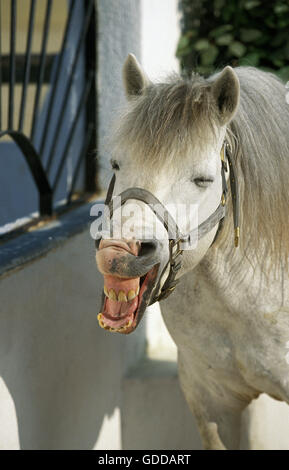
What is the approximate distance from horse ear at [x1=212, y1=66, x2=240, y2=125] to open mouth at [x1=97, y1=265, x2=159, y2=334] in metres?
0.39

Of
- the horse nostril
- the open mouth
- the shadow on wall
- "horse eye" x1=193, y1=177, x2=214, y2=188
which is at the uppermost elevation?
"horse eye" x1=193, y1=177, x2=214, y2=188

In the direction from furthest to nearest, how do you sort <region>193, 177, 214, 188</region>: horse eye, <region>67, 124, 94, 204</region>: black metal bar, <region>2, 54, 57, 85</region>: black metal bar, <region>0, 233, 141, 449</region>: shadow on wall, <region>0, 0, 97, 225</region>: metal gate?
<region>2, 54, 57, 85</region>: black metal bar → <region>67, 124, 94, 204</region>: black metal bar → <region>0, 0, 97, 225</region>: metal gate → <region>0, 233, 141, 449</region>: shadow on wall → <region>193, 177, 214, 188</region>: horse eye

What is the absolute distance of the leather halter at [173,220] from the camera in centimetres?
129

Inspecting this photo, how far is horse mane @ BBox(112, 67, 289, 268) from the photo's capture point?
4.41 ft

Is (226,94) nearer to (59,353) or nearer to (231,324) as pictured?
(231,324)

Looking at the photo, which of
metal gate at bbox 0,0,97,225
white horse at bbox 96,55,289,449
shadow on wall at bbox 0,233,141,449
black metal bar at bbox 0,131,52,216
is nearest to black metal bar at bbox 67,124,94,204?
metal gate at bbox 0,0,97,225

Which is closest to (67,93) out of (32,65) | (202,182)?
(32,65)

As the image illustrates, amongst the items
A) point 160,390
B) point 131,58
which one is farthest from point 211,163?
point 160,390

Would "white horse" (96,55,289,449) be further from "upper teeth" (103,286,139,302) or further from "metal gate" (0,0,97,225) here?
"metal gate" (0,0,97,225)

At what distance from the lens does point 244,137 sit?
1.47 meters

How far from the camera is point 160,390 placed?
2.74 meters

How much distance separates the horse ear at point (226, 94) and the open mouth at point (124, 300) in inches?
15.4

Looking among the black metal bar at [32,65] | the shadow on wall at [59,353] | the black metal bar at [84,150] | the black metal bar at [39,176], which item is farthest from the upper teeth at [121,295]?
the black metal bar at [32,65]
